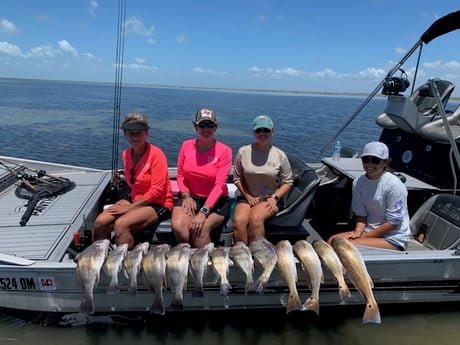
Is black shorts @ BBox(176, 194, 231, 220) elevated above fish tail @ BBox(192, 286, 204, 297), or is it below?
above

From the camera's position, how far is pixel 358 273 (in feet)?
11.3

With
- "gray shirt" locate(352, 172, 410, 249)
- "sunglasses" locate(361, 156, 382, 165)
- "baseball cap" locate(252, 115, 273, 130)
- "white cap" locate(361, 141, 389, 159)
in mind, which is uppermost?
"baseball cap" locate(252, 115, 273, 130)

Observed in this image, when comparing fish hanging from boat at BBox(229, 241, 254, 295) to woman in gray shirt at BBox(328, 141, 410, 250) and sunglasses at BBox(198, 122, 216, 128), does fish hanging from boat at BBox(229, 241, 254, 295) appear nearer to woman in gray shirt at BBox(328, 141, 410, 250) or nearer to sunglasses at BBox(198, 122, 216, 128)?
woman in gray shirt at BBox(328, 141, 410, 250)

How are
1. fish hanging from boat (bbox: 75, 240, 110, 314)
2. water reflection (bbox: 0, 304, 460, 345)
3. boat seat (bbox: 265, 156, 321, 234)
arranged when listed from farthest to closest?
boat seat (bbox: 265, 156, 321, 234)
water reflection (bbox: 0, 304, 460, 345)
fish hanging from boat (bbox: 75, 240, 110, 314)

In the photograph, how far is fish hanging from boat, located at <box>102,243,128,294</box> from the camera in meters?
3.29

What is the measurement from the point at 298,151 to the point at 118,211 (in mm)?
15123

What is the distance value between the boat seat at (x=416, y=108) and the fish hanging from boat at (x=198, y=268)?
412 centimetres

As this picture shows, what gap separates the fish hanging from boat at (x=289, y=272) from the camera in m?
3.28

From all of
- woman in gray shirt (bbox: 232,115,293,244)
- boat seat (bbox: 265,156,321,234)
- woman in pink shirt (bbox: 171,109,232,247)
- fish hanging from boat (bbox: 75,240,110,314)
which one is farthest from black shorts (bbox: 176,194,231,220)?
fish hanging from boat (bbox: 75,240,110,314)

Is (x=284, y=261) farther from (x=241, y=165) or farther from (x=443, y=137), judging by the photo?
(x=443, y=137)

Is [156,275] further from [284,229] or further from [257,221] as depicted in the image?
[284,229]

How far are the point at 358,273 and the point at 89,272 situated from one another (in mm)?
2446

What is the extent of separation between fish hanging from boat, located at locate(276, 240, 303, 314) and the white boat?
0.87 feet

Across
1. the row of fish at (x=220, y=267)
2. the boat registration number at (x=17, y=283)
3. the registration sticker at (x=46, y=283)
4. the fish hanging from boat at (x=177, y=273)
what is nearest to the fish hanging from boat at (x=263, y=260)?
the row of fish at (x=220, y=267)
